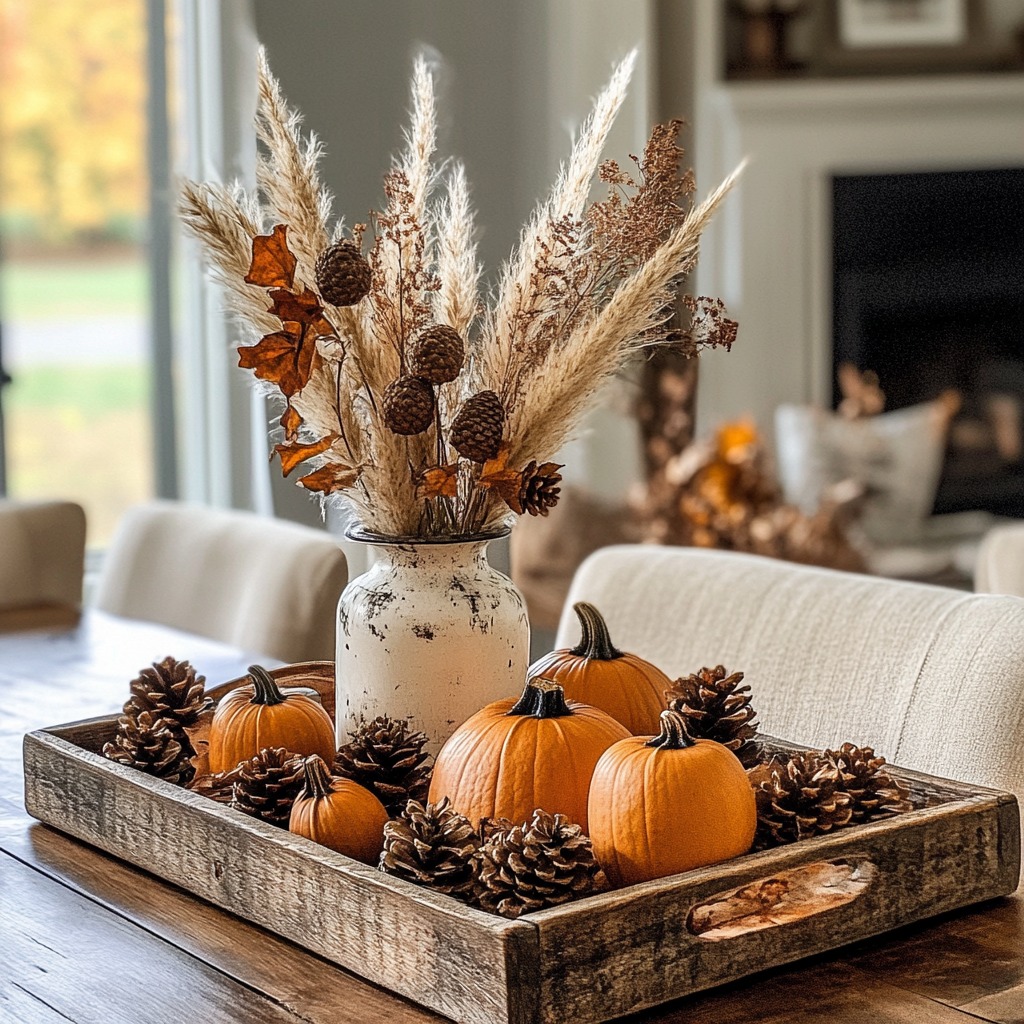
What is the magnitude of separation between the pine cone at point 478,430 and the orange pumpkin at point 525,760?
13 cm

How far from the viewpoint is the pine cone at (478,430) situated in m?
0.84

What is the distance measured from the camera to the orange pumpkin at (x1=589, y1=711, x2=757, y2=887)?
0.75m

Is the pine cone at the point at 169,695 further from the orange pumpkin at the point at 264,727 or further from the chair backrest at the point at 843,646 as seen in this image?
the chair backrest at the point at 843,646

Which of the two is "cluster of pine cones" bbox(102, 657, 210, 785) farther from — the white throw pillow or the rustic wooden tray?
the white throw pillow

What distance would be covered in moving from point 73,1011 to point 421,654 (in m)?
0.28

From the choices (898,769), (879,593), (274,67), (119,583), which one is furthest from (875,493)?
(898,769)

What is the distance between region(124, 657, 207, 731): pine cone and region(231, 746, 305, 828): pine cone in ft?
0.50

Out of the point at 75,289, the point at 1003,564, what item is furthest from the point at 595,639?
the point at 75,289

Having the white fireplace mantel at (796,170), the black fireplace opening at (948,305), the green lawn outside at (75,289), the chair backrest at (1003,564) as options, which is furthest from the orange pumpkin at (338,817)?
the green lawn outside at (75,289)

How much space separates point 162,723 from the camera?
3.25 feet

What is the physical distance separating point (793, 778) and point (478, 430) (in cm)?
25

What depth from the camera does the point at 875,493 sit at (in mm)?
4094

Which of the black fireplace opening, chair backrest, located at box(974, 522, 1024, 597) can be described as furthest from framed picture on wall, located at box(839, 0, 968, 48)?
chair backrest, located at box(974, 522, 1024, 597)

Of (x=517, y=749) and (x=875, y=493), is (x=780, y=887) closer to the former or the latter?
Result: (x=517, y=749)
